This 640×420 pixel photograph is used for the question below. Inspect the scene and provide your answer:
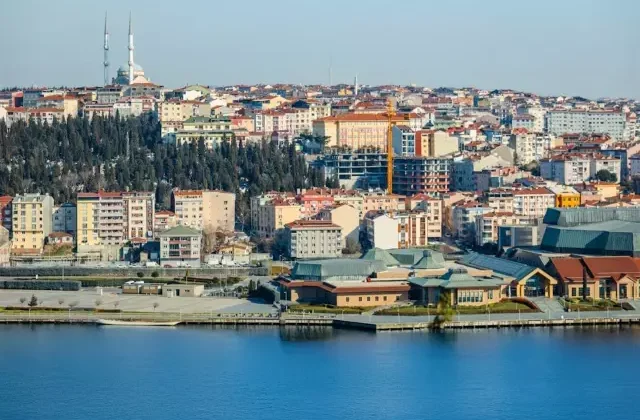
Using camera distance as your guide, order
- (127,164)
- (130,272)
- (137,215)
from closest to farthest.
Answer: (130,272)
(137,215)
(127,164)

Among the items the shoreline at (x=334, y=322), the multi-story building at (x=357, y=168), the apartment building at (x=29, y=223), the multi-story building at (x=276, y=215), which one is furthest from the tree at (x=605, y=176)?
the shoreline at (x=334, y=322)

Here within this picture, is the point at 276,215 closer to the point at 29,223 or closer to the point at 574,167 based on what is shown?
the point at 29,223

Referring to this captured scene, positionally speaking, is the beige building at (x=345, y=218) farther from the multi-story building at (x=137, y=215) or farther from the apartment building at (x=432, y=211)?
the multi-story building at (x=137, y=215)

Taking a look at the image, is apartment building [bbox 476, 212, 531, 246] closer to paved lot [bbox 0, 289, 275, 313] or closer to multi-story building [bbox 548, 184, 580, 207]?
multi-story building [bbox 548, 184, 580, 207]

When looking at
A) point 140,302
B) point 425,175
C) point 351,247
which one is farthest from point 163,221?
point 425,175

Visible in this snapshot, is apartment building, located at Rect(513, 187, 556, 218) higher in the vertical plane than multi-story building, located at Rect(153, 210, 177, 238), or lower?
higher

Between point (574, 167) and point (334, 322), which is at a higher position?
point (574, 167)

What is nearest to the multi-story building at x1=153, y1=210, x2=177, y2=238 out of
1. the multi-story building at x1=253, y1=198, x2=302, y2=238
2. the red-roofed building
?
the multi-story building at x1=253, y1=198, x2=302, y2=238

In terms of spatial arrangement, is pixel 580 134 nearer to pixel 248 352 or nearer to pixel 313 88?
pixel 313 88
